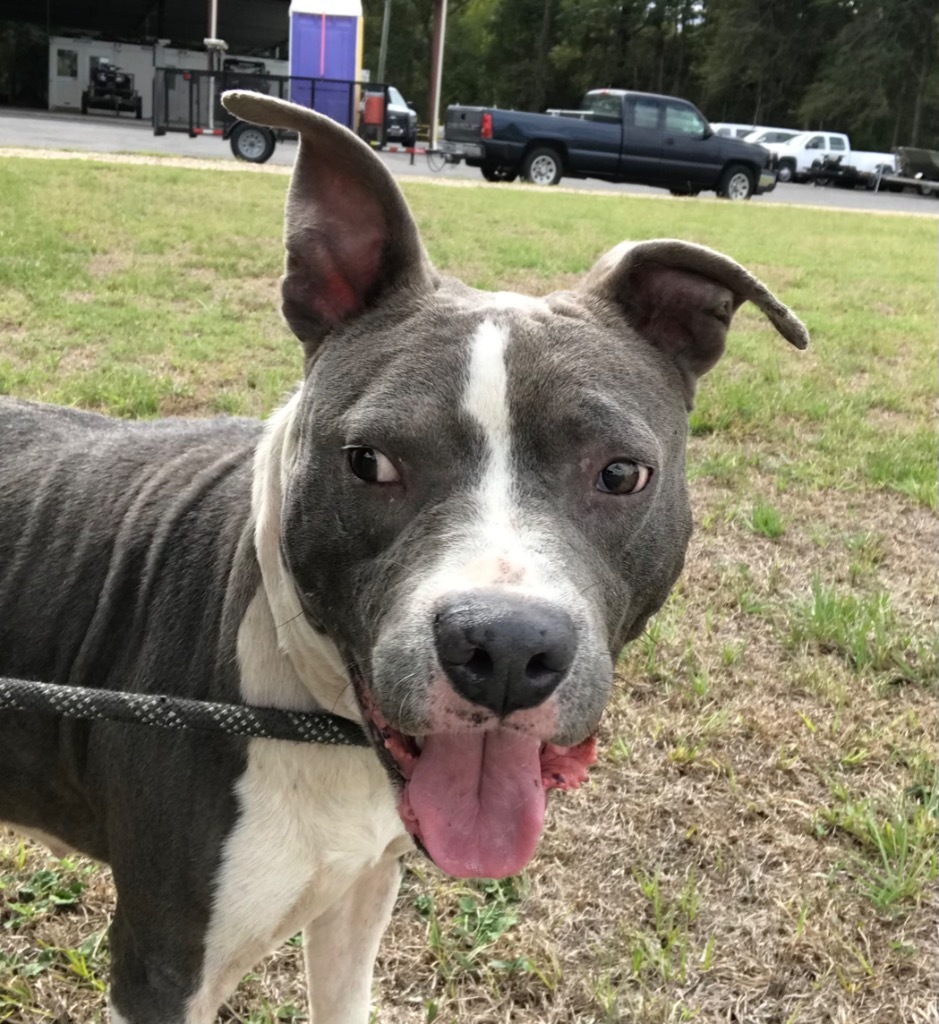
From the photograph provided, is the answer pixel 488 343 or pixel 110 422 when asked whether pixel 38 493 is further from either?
pixel 488 343

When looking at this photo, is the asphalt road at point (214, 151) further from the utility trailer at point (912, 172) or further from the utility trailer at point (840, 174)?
the utility trailer at point (912, 172)

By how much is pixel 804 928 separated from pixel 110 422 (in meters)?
2.28

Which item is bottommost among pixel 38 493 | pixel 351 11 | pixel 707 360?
pixel 38 493

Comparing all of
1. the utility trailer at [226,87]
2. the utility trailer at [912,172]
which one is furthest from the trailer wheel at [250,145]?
the utility trailer at [912,172]

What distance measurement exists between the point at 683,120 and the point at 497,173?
4.59m

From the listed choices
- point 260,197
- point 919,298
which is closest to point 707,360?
point 919,298

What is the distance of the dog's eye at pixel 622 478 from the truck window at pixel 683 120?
Result: 77.6 ft

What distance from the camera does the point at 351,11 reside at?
22047mm

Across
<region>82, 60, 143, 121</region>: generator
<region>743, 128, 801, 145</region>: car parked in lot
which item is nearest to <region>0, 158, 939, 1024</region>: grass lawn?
<region>82, 60, 143, 121</region>: generator

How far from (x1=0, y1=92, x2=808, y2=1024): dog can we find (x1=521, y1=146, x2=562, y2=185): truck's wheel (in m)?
21.5

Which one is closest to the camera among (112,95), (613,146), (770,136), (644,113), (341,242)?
(341,242)

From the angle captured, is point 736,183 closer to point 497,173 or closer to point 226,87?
point 497,173

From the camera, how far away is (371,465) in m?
1.91

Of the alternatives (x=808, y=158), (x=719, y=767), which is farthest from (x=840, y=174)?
(x=719, y=767)
